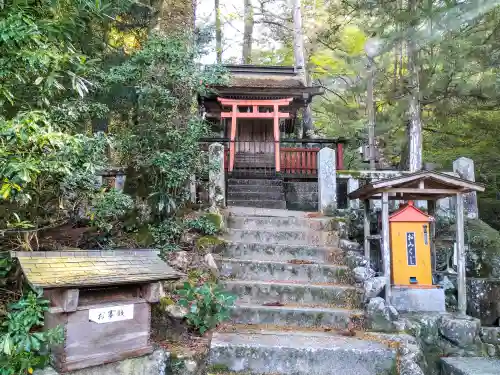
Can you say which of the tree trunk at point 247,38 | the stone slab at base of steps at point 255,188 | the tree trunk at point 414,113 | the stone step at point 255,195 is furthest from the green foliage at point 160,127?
the tree trunk at point 247,38

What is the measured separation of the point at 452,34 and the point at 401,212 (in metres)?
6.93

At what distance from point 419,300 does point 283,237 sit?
2546mm

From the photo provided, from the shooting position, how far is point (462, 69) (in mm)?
10289

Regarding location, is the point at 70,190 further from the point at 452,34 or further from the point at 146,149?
the point at 452,34

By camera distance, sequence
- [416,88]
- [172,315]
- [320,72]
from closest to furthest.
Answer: [172,315] < [416,88] < [320,72]

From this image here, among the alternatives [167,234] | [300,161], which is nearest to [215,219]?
[167,234]

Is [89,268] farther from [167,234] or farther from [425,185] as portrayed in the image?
[425,185]

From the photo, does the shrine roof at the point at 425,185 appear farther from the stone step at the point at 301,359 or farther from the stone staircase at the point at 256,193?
the stone staircase at the point at 256,193

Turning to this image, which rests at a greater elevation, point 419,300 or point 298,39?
point 298,39

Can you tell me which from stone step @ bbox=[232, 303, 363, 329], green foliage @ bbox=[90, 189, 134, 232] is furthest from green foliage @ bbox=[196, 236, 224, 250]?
green foliage @ bbox=[90, 189, 134, 232]

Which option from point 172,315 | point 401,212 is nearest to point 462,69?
point 401,212

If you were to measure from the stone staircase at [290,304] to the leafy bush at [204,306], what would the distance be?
0.26 m

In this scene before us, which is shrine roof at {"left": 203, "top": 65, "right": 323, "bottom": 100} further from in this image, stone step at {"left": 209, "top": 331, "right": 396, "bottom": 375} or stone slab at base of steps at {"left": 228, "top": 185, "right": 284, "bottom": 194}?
stone step at {"left": 209, "top": 331, "right": 396, "bottom": 375}

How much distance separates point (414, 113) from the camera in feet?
36.3
